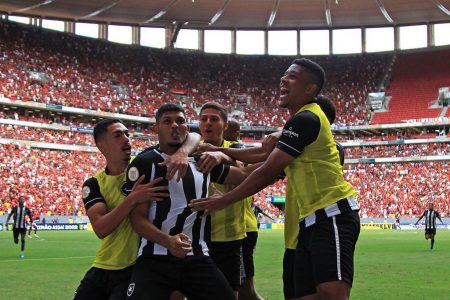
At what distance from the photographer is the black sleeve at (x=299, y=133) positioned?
5074 millimetres

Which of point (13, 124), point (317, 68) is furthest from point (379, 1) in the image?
point (317, 68)

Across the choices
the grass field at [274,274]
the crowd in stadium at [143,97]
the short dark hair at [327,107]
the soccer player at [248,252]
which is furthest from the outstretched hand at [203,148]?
the crowd in stadium at [143,97]

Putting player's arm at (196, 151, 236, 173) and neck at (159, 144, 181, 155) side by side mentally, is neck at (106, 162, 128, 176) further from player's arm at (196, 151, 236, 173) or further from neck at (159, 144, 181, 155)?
player's arm at (196, 151, 236, 173)

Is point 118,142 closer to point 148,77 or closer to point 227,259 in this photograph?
point 227,259

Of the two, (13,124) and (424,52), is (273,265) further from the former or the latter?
(424,52)

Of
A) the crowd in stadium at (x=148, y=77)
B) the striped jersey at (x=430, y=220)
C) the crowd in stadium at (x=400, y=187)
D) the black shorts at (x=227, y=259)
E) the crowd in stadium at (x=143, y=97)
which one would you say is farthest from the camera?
the crowd in stadium at (x=148, y=77)

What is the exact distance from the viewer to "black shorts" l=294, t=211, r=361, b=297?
4992mm

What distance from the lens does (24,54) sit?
56281mm

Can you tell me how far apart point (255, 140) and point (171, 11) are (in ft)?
53.9

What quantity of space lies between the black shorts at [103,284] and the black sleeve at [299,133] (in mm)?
1721

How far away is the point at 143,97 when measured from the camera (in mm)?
63469

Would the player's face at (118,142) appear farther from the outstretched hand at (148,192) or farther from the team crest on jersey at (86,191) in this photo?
the outstretched hand at (148,192)

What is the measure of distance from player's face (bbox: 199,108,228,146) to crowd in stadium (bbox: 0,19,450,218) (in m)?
36.7

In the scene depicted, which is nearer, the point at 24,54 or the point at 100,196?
the point at 100,196
